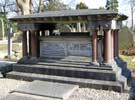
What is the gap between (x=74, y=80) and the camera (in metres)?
8.05

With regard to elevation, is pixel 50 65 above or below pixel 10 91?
above

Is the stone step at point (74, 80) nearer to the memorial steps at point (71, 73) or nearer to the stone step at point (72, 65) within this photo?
the memorial steps at point (71, 73)

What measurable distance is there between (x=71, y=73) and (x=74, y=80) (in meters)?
0.35

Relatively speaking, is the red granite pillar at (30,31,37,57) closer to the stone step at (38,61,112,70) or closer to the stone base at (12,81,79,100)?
the stone step at (38,61,112,70)

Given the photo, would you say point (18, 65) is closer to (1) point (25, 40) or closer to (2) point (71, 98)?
(1) point (25, 40)

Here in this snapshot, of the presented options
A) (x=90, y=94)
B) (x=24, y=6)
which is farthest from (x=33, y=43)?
(x=24, y=6)

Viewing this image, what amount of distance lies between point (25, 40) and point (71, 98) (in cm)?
373

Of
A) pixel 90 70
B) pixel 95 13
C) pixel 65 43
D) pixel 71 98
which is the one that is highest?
pixel 95 13

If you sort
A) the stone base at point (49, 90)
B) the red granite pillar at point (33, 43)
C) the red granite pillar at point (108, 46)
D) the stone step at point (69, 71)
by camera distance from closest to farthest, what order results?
the stone base at point (49, 90)
the stone step at point (69, 71)
the red granite pillar at point (108, 46)
the red granite pillar at point (33, 43)

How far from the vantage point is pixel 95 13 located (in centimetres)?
779

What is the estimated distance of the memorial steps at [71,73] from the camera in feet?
25.2

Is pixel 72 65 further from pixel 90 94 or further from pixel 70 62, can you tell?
pixel 90 94

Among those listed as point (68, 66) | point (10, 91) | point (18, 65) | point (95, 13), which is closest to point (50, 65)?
point (68, 66)

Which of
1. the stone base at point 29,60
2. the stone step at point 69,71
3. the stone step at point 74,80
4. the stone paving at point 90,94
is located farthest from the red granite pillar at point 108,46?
the stone base at point 29,60
